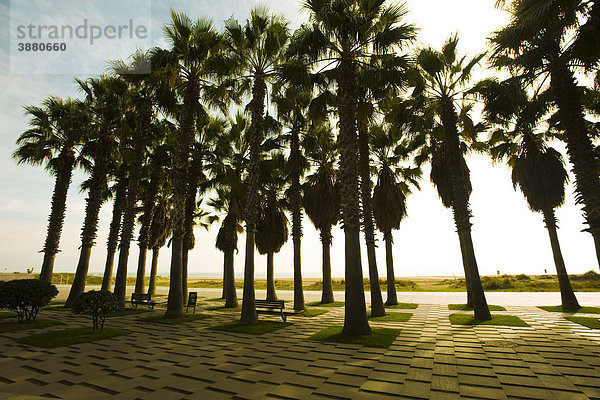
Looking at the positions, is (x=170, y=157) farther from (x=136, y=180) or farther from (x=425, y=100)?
(x=425, y=100)

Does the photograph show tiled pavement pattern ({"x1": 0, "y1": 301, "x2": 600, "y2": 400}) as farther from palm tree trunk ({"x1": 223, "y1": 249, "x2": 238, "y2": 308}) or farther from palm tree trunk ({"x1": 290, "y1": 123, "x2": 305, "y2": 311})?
palm tree trunk ({"x1": 223, "y1": 249, "x2": 238, "y2": 308})

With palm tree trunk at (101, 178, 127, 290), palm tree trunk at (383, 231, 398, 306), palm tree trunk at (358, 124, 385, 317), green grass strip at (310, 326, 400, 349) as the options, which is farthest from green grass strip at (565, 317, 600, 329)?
palm tree trunk at (101, 178, 127, 290)

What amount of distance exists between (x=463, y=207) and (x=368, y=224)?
4769 millimetres

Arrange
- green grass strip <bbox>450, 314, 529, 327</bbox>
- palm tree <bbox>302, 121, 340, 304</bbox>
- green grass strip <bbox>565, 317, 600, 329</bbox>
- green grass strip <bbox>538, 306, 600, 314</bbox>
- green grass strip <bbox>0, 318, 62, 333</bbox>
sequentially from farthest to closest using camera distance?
palm tree <bbox>302, 121, 340, 304</bbox> → green grass strip <bbox>538, 306, 600, 314</bbox> → green grass strip <bbox>450, 314, 529, 327</bbox> → green grass strip <bbox>0, 318, 62, 333</bbox> → green grass strip <bbox>565, 317, 600, 329</bbox>

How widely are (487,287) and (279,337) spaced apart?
32536mm

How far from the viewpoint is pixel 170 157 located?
1998 cm

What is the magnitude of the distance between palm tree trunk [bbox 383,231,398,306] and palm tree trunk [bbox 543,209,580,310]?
29.2 ft

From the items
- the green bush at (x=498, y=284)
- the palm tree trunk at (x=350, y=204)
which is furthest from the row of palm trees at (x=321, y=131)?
the green bush at (x=498, y=284)

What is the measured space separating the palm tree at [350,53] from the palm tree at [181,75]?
5.69 m

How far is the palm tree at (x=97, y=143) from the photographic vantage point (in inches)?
724

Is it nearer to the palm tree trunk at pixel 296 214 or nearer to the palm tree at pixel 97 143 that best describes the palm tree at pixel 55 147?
the palm tree at pixel 97 143

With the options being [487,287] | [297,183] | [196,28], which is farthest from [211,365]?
[487,287]

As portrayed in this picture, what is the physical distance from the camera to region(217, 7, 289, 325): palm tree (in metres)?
13.6

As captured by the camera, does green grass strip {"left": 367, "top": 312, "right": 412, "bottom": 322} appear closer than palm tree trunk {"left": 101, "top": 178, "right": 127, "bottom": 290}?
Yes
